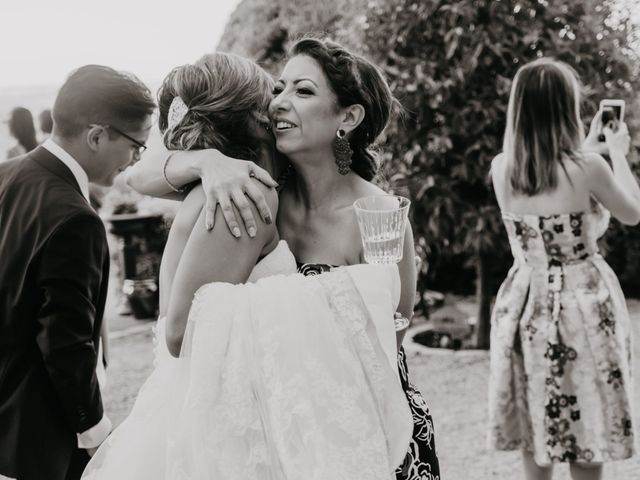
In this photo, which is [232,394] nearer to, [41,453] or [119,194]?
[41,453]

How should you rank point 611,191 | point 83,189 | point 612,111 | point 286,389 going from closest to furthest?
1. point 286,389
2. point 83,189
3. point 611,191
4. point 612,111

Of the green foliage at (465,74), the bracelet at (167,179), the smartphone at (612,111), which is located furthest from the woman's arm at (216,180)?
the green foliage at (465,74)

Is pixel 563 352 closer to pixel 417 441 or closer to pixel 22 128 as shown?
pixel 417 441

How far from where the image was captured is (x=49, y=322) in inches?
101

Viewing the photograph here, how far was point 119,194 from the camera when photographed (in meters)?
10.3

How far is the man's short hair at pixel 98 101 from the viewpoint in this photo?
9.56 ft

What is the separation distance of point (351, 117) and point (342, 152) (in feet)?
0.40

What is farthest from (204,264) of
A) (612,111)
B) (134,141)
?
(612,111)

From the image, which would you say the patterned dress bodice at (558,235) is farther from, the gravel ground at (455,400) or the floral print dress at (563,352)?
the gravel ground at (455,400)

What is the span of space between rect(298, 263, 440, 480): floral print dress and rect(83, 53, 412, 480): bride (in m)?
0.31

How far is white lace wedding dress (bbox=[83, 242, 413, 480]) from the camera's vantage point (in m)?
1.97

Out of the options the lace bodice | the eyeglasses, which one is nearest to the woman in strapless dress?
the eyeglasses

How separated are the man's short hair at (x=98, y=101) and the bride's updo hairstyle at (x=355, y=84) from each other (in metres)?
0.75

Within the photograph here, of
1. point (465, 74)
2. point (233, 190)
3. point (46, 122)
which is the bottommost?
point (46, 122)
